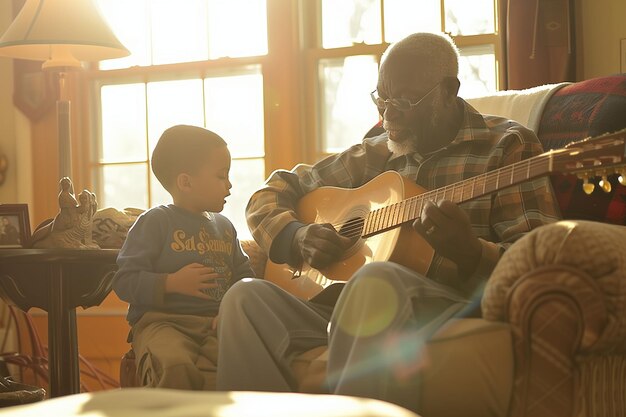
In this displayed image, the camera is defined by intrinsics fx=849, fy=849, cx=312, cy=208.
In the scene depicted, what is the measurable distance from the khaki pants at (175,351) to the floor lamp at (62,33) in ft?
2.78

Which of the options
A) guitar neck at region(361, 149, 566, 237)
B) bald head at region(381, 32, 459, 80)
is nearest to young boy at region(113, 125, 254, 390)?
guitar neck at region(361, 149, 566, 237)

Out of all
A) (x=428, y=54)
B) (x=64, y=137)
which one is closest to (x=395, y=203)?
(x=428, y=54)

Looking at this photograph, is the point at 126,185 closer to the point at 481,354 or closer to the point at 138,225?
the point at 138,225

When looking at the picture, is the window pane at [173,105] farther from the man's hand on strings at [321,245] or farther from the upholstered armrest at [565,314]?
the upholstered armrest at [565,314]

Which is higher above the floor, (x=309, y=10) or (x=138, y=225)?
(x=309, y=10)

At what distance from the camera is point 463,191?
5.44 feet

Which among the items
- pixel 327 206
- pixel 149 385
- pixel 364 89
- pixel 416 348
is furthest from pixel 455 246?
pixel 364 89

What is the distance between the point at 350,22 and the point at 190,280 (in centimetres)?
185

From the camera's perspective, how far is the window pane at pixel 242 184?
11.6 feet

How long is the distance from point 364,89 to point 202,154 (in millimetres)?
1475

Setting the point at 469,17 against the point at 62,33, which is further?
the point at 469,17

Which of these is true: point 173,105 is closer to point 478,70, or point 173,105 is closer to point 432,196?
point 478,70

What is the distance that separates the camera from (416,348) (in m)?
1.42

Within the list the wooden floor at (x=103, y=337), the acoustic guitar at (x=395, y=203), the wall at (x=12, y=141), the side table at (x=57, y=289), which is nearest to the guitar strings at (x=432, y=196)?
the acoustic guitar at (x=395, y=203)
